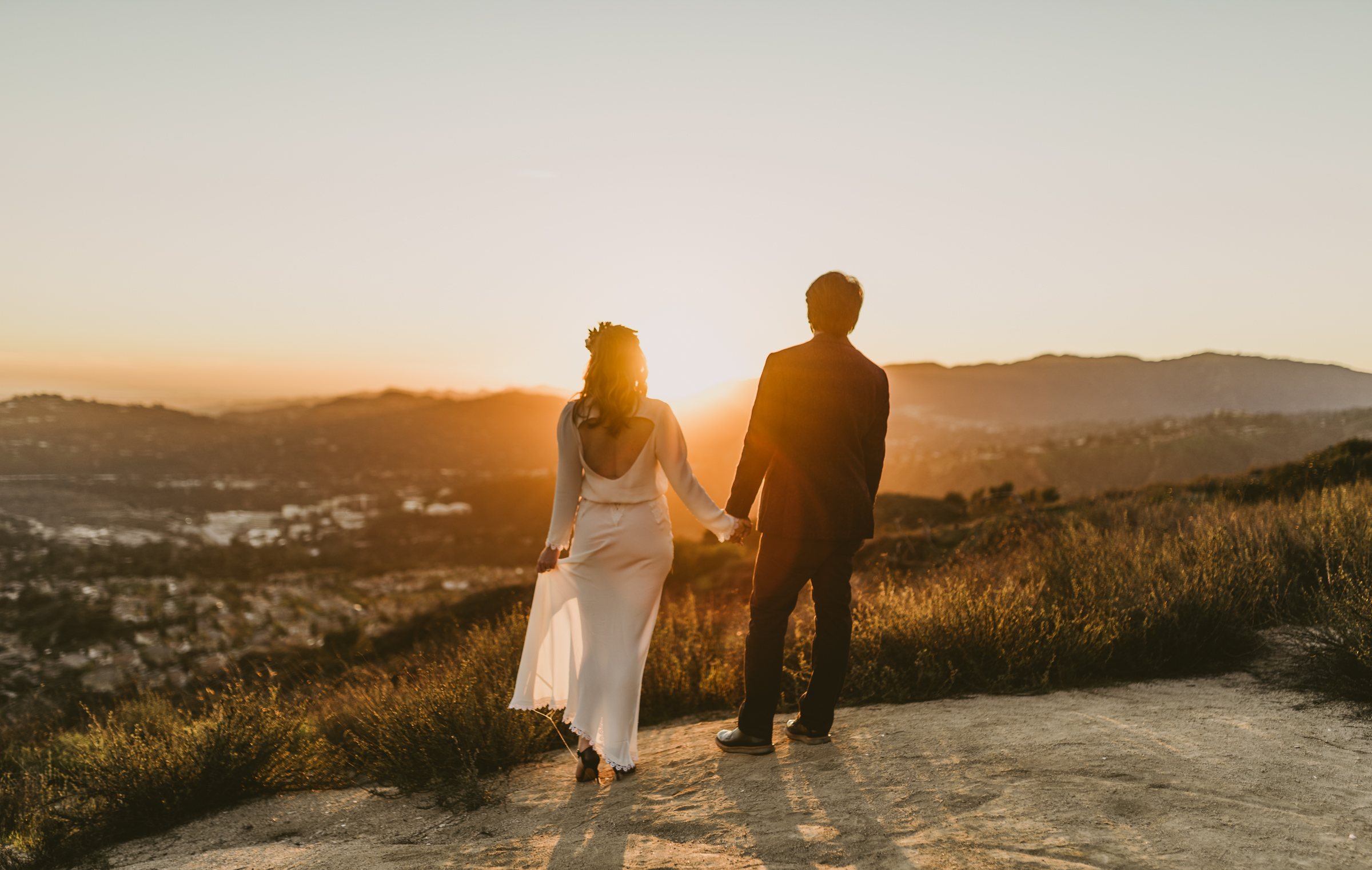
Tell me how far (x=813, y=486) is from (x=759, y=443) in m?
0.33

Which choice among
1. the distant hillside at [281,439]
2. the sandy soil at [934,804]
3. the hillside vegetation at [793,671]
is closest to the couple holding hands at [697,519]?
the sandy soil at [934,804]

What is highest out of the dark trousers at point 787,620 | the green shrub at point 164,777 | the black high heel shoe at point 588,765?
the dark trousers at point 787,620

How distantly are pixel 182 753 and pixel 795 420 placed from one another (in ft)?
13.1

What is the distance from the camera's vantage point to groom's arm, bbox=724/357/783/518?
3.33 meters

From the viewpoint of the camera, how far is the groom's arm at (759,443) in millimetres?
3330

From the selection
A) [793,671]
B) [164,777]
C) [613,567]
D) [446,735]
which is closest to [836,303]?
[613,567]

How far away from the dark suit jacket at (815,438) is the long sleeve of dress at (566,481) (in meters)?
0.83

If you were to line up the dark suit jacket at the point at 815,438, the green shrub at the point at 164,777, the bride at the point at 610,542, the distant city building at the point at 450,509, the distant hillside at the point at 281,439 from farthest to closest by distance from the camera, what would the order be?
the distant hillside at the point at 281,439 < the distant city building at the point at 450,509 < the green shrub at the point at 164,777 < the bride at the point at 610,542 < the dark suit jacket at the point at 815,438

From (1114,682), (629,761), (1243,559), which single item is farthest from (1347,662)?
(629,761)

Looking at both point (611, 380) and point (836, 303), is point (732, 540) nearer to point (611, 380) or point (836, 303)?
point (611, 380)

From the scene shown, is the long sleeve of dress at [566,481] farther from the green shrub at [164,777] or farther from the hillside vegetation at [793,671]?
the green shrub at [164,777]

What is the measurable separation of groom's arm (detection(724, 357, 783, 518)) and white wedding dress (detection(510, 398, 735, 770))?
12 cm

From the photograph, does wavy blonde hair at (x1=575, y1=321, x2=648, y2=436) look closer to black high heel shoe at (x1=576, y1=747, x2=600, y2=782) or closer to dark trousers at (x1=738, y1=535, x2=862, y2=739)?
dark trousers at (x1=738, y1=535, x2=862, y2=739)

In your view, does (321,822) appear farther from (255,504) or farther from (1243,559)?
(255,504)
